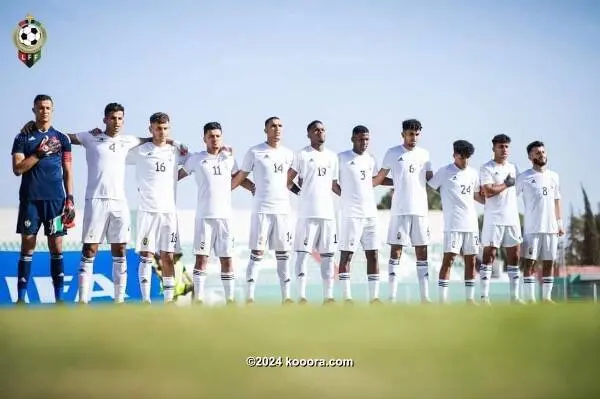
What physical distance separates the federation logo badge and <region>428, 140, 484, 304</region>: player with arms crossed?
20.1 feet

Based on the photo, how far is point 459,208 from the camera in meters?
12.5

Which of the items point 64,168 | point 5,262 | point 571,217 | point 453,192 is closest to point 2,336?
point 64,168

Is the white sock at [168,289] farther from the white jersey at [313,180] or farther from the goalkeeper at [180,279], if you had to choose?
the goalkeeper at [180,279]

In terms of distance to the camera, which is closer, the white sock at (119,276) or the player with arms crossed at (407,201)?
the white sock at (119,276)

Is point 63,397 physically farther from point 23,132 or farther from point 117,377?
point 23,132

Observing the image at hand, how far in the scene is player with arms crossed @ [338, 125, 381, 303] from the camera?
11695 millimetres

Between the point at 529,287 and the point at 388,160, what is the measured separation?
3.42m

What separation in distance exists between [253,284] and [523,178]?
16.9 feet

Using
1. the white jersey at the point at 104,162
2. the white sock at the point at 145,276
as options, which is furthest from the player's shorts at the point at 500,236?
the white jersey at the point at 104,162

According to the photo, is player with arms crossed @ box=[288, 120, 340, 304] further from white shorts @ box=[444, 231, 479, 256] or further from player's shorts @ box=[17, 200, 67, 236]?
player's shorts @ box=[17, 200, 67, 236]

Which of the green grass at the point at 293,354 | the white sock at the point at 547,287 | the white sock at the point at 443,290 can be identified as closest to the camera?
the green grass at the point at 293,354

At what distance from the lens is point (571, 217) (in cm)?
1407

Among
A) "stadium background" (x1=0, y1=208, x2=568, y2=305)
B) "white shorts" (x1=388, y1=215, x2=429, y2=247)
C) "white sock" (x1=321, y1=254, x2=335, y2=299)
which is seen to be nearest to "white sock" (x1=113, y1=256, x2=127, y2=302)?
"white sock" (x1=321, y1=254, x2=335, y2=299)

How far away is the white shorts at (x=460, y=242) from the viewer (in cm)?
1242
